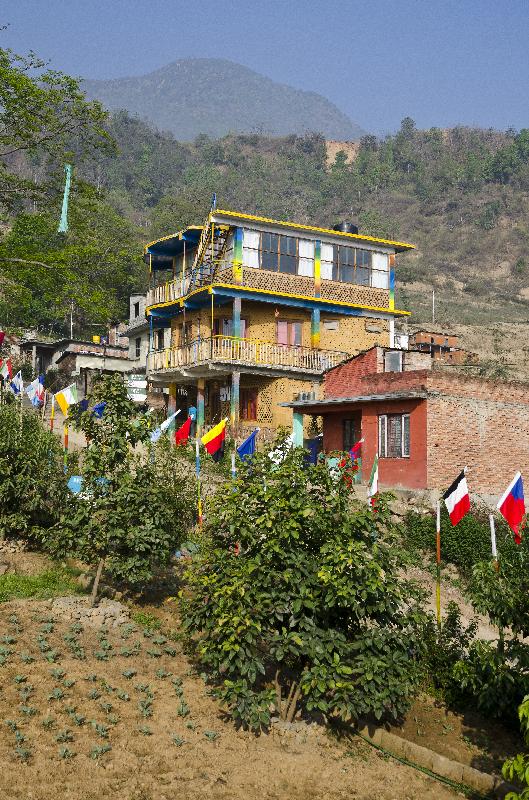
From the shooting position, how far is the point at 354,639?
11.1 meters

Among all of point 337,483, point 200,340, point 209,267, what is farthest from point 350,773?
point 209,267

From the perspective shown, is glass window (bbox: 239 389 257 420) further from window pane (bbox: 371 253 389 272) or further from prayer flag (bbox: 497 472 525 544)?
prayer flag (bbox: 497 472 525 544)

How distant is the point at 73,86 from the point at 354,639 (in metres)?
15.4

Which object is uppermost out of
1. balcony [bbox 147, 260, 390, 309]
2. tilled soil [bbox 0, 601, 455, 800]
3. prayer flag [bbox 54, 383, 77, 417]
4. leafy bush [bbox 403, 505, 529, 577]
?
balcony [bbox 147, 260, 390, 309]

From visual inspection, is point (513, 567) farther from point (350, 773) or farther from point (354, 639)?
point (350, 773)

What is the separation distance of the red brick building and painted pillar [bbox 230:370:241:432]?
6166 mm

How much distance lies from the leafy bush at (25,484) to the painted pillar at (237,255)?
55.7 ft

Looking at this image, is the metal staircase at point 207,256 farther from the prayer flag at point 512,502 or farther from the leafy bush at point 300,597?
the leafy bush at point 300,597

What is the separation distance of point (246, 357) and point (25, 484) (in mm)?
16708

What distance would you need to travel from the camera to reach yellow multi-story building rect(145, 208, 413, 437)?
32562mm

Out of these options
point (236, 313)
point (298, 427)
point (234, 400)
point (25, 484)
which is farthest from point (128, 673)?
point (236, 313)

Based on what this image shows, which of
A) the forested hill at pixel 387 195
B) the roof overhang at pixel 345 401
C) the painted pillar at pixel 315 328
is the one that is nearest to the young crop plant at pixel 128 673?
the roof overhang at pixel 345 401

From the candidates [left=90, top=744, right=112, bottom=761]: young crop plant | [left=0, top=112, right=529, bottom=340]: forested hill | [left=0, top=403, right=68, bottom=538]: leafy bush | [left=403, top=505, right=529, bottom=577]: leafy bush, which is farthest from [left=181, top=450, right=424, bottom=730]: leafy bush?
[left=0, top=112, right=529, bottom=340]: forested hill

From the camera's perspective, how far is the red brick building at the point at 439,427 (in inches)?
908
